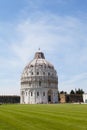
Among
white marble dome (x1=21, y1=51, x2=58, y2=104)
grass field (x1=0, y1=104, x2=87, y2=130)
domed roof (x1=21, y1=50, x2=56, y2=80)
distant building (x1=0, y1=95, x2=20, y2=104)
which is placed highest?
domed roof (x1=21, y1=50, x2=56, y2=80)

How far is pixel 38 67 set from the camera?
16725cm

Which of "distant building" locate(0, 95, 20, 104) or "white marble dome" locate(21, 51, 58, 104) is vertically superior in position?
"white marble dome" locate(21, 51, 58, 104)

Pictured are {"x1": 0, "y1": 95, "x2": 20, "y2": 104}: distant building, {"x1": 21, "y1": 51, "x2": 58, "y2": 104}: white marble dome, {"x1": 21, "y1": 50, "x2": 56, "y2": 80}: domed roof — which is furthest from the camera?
{"x1": 0, "y1": 95, "x2": 20, "y2": 104}: distant building

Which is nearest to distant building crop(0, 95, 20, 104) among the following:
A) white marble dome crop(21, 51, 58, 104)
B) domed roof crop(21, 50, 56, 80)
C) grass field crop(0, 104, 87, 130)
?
white marble dome crop(21, 51, 58, 104)

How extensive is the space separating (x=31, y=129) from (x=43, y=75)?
149 m

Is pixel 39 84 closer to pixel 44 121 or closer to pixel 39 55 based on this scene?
pixel 39 55

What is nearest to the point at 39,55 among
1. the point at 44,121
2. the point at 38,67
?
the point at 38,67

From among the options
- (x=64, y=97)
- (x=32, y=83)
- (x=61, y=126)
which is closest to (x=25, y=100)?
(x=32, y=83)

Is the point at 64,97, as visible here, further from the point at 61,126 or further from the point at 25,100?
the point at 61,126

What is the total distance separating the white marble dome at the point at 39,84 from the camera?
16462 cm

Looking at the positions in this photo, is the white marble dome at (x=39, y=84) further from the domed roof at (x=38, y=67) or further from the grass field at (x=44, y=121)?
the grass field at (x=44, y=121)

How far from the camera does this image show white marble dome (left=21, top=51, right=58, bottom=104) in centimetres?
16462

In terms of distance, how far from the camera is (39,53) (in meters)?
174

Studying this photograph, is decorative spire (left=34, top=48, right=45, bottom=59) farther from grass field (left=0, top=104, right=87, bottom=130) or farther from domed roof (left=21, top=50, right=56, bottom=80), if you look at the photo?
grass field (left=0, top=104, right=87, bottom=130)
